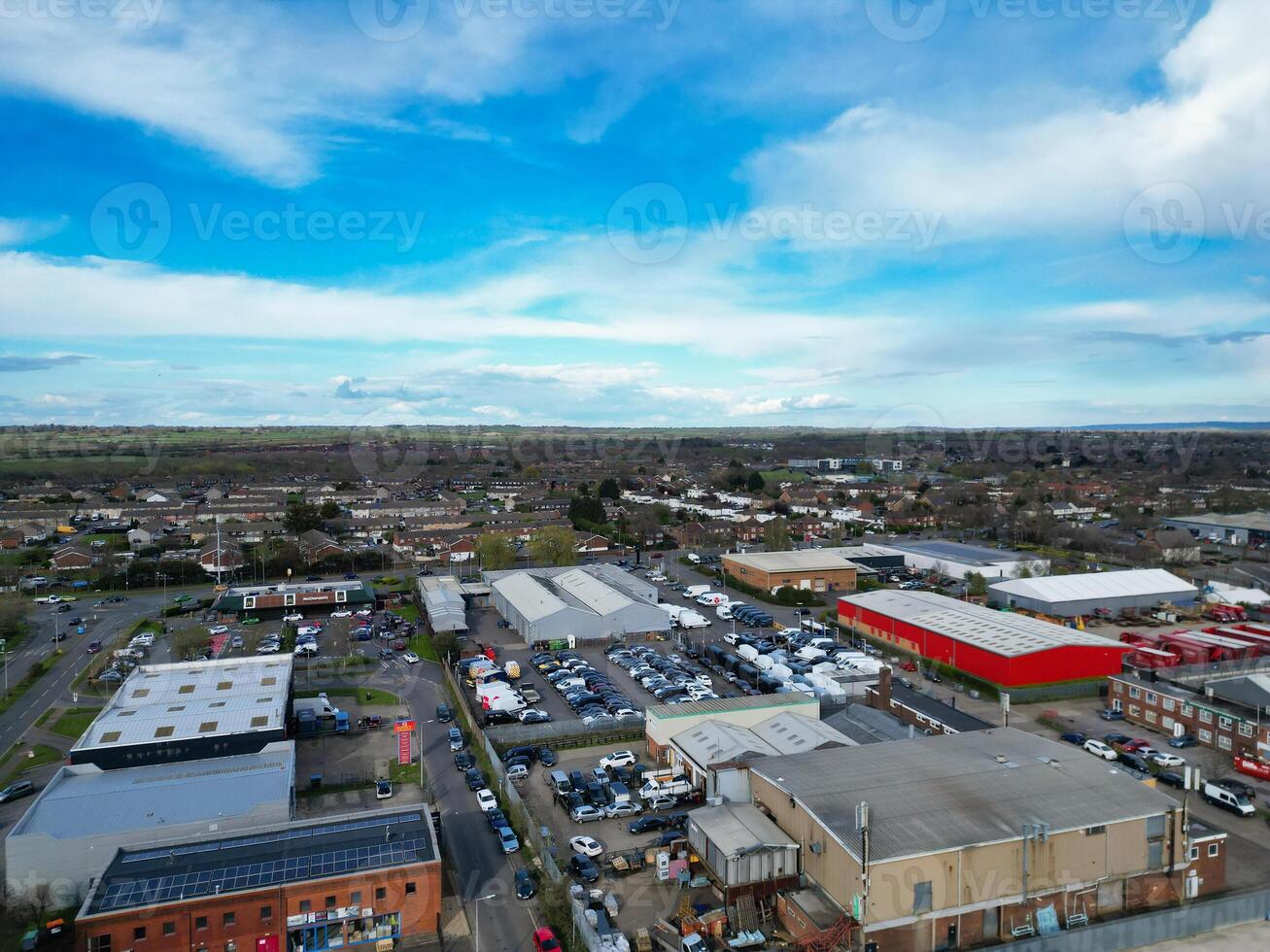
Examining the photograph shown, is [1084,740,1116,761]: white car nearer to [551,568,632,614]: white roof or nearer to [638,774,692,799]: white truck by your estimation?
[638,774,692,799]: white truck

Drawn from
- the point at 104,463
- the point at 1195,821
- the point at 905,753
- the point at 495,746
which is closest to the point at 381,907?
the point at 495,746

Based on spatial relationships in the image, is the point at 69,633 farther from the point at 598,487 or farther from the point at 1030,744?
the point at 598,487

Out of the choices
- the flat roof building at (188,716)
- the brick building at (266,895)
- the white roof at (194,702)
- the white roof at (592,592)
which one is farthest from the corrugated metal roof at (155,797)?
the white roof at (592,592)

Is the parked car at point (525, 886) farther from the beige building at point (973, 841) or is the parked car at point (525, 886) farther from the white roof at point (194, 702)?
the white roof at point (194, 702)

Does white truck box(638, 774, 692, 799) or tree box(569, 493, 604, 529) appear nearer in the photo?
white truck box(638, 774, 692, 799)

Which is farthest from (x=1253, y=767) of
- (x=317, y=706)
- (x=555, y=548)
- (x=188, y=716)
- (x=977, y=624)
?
(x=555, y=548)

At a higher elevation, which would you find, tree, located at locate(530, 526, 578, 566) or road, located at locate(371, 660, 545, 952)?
tree, located at locate(530, 526, 578, 566)

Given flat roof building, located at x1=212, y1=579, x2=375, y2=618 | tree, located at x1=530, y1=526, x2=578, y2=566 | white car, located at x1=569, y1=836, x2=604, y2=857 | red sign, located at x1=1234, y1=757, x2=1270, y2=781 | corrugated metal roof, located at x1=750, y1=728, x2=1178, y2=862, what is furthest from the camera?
tree, located at x1=530, y1=526, x2=578, y2=566

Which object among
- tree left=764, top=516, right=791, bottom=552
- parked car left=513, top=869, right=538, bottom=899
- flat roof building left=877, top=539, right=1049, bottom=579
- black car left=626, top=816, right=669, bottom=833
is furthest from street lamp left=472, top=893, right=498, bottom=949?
tree left=764, top=516, right=791, bottom=552
